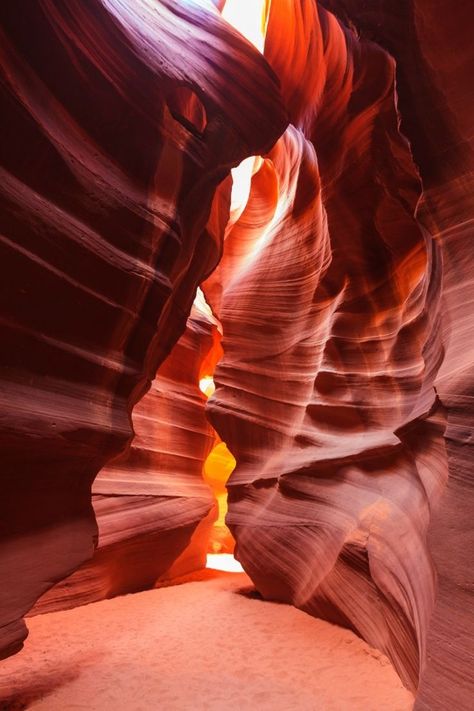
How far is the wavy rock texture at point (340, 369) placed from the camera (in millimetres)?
3811

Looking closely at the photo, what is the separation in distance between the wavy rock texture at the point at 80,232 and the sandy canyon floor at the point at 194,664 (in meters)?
1.00

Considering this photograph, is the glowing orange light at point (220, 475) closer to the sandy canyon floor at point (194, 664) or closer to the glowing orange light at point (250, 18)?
the glowing orange light at point (250, 18)

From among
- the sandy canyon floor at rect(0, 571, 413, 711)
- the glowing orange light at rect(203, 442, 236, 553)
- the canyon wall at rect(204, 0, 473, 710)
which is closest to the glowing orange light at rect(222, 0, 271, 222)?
the canyon wall at rect(204, 0, 473, 710)

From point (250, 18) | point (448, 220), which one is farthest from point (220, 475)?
point (448, 220)

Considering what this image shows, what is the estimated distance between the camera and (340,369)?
574cm

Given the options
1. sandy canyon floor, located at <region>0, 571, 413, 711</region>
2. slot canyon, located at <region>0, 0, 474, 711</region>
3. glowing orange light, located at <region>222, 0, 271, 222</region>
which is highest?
glowing orange light, located at <region>222, 0, 271, 222</region>

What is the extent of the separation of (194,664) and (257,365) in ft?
14.7

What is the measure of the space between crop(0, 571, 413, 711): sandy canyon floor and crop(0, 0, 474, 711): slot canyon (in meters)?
0.03

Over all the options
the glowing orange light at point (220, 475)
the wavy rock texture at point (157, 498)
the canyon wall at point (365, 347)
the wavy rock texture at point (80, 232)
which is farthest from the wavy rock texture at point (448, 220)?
the glowing orange light at point (220, 475)

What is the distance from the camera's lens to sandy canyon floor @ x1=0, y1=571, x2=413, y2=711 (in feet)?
10.7

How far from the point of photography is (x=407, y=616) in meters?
3.40

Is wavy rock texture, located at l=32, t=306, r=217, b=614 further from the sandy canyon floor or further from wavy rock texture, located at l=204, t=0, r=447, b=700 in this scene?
wavy rock texture, located at l=204, t=0, r=447, b=700

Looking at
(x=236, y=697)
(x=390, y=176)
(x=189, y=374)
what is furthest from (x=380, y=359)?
(x=189, y=374)

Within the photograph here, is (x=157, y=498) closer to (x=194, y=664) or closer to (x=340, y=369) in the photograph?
(x=194, y=664)
